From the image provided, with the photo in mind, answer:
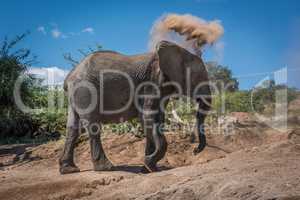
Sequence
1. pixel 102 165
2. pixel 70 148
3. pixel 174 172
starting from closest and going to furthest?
pixel 174 172 < pixel 102 165 < pixel 70 148

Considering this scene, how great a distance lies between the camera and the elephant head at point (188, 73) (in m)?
8.38

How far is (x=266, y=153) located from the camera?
7656 mm

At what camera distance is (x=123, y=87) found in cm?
842

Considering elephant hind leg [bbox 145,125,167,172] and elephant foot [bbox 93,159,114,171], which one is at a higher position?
elephant hind leg [bbox 145,125,167,172]

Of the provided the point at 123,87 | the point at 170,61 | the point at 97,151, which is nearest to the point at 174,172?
the point at 97,151

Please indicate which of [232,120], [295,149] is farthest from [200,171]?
[232,120]

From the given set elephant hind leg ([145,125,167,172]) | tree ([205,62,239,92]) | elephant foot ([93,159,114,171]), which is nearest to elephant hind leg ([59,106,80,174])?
elephant foot ([93,159,114,171])

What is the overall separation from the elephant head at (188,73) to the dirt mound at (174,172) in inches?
38.8

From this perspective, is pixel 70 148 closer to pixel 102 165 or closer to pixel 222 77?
pixel 102 165

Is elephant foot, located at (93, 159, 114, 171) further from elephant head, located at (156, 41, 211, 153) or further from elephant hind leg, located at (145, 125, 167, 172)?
elephant head, located at (156, 41, 211, 153)

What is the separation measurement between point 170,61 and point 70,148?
2.56 m

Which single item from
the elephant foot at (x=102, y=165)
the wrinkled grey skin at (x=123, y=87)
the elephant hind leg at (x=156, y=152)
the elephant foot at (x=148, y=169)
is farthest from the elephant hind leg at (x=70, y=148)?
the elephant hind leg at (x=156, y=152)

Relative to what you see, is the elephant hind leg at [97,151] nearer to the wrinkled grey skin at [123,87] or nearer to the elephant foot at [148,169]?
the wrinkled grey skin at [123,87]

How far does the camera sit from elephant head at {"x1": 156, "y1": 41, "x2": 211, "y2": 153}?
8375 mm
